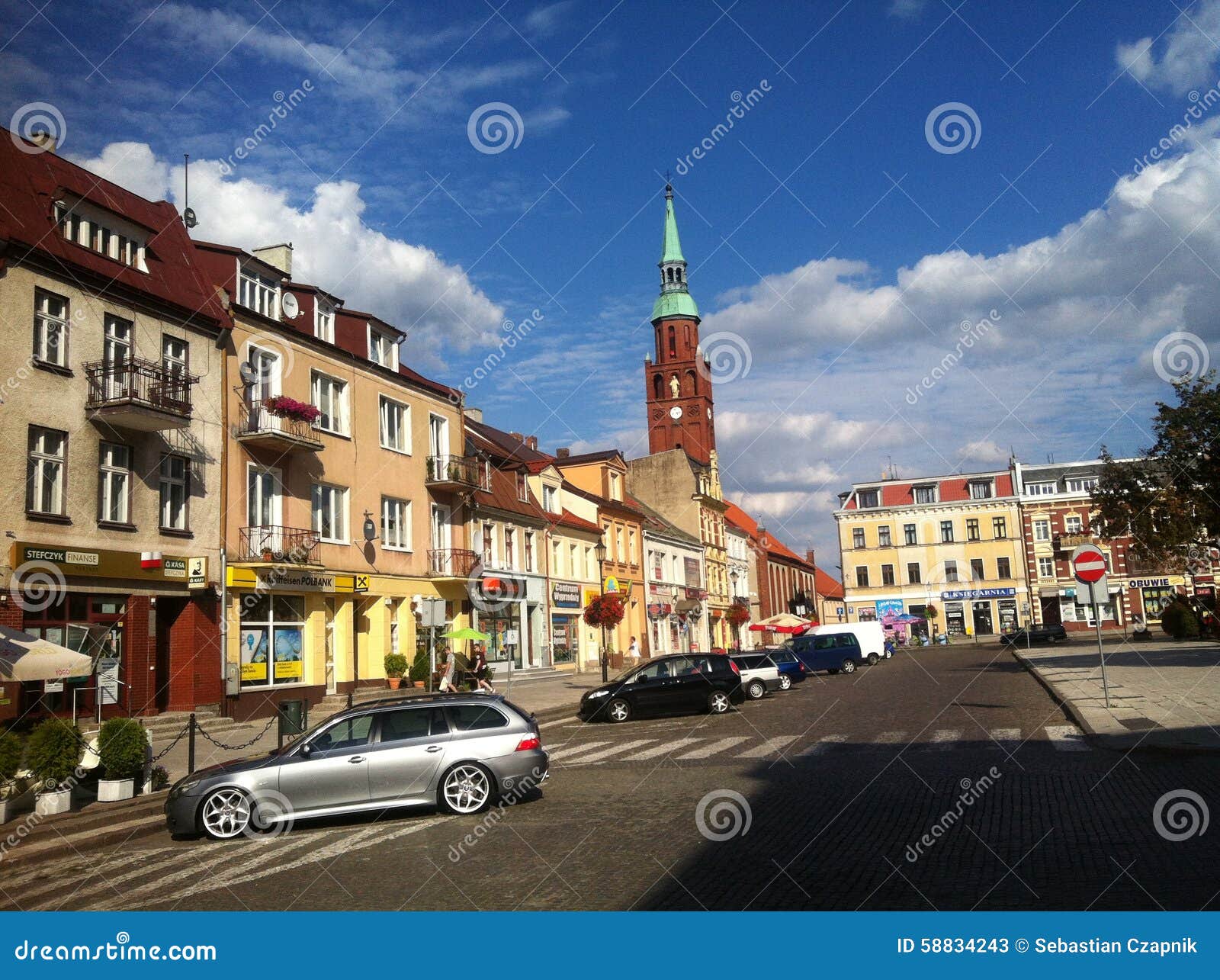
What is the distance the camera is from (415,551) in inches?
Answer: 1305

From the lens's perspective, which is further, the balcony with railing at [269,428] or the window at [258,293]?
the window at [258,293]

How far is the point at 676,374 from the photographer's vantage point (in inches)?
3600

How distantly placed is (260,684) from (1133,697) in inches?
788

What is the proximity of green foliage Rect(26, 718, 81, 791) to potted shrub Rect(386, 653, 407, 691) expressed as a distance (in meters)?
16.6

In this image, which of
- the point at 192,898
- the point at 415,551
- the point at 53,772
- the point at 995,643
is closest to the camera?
the point at 192,898

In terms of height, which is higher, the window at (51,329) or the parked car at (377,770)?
the window at (51,329)

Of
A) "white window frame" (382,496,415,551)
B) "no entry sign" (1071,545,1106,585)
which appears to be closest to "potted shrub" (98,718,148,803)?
"no entry sign" (1071,545,1106,585)

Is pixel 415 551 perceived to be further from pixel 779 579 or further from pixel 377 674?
pixel 779 579

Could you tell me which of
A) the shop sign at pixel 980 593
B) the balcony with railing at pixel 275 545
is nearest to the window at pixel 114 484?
the balcony with railing at pixel 275 545

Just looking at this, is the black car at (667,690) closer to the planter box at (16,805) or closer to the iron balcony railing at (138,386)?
the iron balcony railing at (138,386)

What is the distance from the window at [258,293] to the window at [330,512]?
4.99 metres

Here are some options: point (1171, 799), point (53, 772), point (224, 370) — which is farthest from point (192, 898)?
point (224, 370)

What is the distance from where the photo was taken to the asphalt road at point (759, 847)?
7.23 m

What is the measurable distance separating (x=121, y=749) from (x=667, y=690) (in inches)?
546
